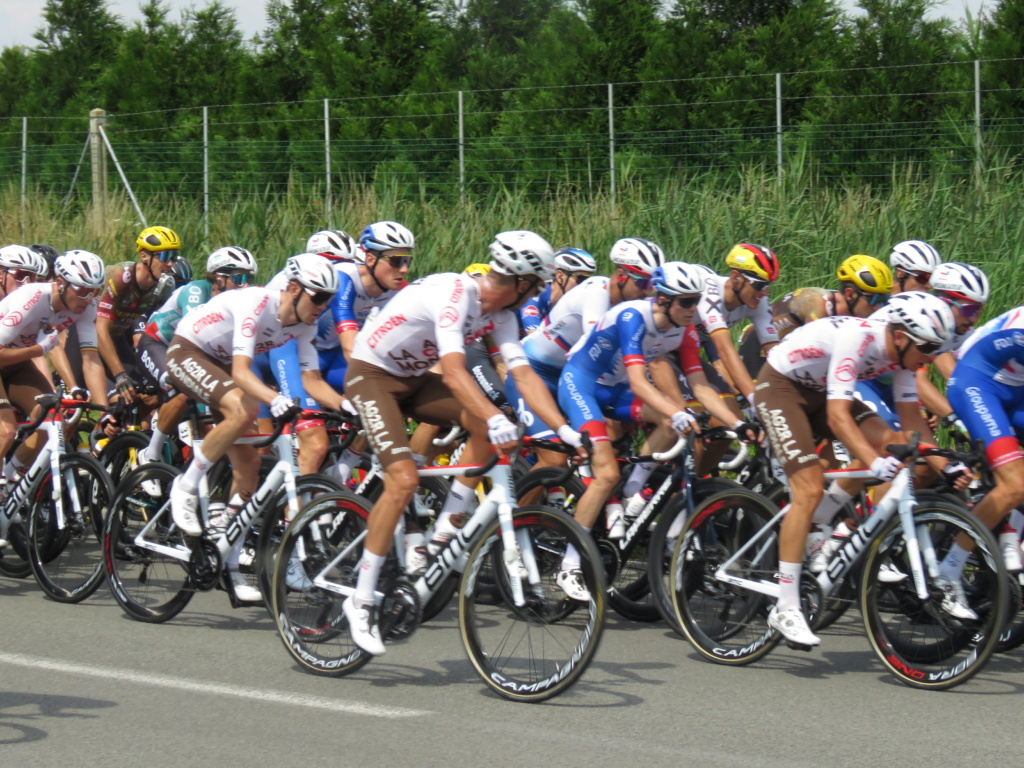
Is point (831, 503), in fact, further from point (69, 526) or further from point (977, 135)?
point (977, 135)

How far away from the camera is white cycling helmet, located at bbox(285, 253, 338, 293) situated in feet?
25.0

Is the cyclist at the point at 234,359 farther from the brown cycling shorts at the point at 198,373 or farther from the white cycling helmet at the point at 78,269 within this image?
the white cycling helmet at the point at 78,269

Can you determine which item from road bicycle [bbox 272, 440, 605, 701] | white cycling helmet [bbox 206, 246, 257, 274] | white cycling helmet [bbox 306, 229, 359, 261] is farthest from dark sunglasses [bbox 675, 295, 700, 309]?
white cycling helmet [bbox 206, 246, 257, 274]

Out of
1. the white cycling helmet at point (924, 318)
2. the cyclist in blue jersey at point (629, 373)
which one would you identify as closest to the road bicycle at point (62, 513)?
the cyclist in blue jersey at point (629, 373)

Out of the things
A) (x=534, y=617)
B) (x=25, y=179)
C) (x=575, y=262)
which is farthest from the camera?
(x=25, y=179)

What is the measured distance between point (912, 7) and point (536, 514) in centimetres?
1640

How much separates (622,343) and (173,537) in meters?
2.58

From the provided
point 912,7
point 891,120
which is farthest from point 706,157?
point 912,7

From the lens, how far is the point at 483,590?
6191 millimetres

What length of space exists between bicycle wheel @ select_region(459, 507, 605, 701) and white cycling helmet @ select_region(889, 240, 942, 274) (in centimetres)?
388

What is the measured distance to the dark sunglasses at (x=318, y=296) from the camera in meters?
7.67

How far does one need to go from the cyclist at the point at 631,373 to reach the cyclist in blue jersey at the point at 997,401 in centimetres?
135

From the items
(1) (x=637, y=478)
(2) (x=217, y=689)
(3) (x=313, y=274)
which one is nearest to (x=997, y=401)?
(1) (x=637, y=478)

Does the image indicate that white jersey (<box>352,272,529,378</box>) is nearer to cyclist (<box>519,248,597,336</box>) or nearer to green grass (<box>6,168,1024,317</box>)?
cyclist (<box>519,248,597,336</box>)
